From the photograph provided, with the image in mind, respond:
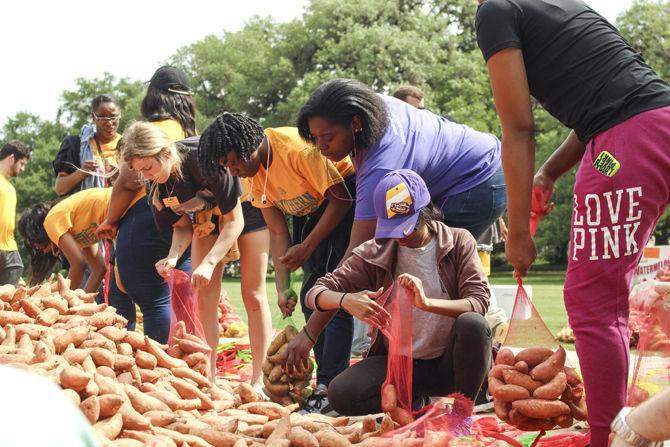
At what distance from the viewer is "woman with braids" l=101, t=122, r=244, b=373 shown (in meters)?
4.61

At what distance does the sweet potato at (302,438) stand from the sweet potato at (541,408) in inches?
29.8

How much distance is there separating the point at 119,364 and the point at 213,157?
105cm

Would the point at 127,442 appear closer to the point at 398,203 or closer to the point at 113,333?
the point at 113,333

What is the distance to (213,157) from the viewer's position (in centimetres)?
422

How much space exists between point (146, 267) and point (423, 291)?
211 cm

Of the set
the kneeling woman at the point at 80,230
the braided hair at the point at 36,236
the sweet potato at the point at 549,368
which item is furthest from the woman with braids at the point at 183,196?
the braided hair at the point at 36,236

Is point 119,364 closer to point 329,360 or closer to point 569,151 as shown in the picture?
point 329,360

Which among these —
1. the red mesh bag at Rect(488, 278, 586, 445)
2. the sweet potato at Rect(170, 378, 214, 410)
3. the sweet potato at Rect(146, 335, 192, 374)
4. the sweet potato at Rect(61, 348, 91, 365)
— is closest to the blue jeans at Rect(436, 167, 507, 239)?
the red mesh bag at Rect(488, 278, 586, 445)

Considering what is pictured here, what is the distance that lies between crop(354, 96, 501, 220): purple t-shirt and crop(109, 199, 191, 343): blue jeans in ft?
5.72

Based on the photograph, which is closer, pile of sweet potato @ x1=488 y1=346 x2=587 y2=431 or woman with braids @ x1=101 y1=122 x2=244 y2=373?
pile of sweet potato @ x1=488 y1=346 x2=587 y2=431

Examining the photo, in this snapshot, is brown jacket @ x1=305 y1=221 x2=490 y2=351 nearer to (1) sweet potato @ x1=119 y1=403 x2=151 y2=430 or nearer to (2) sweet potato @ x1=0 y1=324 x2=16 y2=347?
(1) sweet potato @ x1=119 y1=403 x2=151 y2=430

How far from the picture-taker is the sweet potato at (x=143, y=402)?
368cm

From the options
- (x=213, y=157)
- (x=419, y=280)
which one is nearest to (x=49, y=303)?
(x=213, y=157)

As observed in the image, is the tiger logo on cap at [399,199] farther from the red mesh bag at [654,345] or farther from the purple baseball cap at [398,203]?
the red mesh bag at [654,345]
